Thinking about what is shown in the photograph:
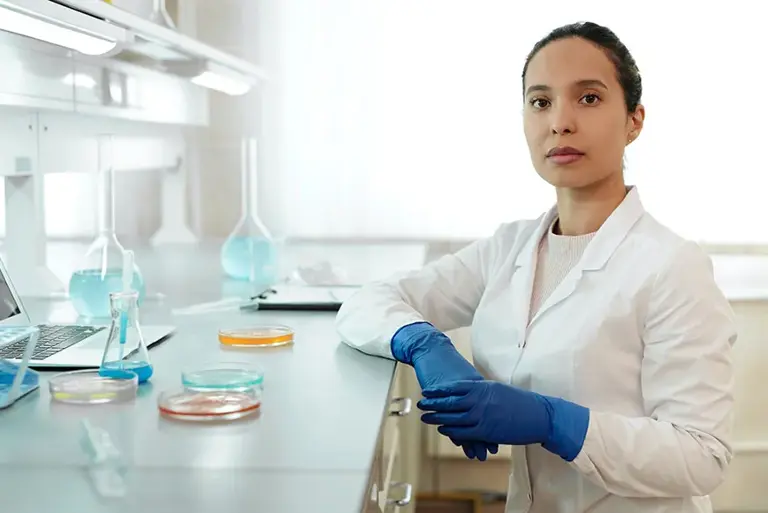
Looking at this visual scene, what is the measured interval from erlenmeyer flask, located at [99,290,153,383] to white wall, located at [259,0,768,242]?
1.74 m

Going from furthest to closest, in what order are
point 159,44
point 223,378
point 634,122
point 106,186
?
1. point 106,186
2. point 159,44
3. point 634,122
4. point 223,378

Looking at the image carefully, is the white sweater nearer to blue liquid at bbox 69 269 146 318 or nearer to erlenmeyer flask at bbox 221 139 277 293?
blue liquid at bbox 69 269 146 318

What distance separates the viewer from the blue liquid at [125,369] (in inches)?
57.1

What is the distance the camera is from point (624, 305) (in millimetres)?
1447

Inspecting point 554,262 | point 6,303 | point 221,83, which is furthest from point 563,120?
point 221,83

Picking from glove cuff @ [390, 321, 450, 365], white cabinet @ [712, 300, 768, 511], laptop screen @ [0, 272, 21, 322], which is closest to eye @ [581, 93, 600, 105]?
glove cuff @ [390, 321, 450, 365]

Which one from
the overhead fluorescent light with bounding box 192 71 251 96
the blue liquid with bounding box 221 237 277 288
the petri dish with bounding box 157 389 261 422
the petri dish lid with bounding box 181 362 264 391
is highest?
the overhead fluorescent light with bounding box 192 71 251 96

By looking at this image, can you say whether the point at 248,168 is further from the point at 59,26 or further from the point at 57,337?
the point at 59,26

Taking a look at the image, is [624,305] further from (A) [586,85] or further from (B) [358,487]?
(B) [358,487]

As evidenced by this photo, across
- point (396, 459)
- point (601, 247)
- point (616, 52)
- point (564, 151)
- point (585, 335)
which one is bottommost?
point (396, 459)

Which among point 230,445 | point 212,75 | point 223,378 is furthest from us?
point 212,75

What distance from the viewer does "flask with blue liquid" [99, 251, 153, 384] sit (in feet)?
4.84

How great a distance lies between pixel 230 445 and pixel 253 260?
164 centimetres

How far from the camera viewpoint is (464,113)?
10.4ft
